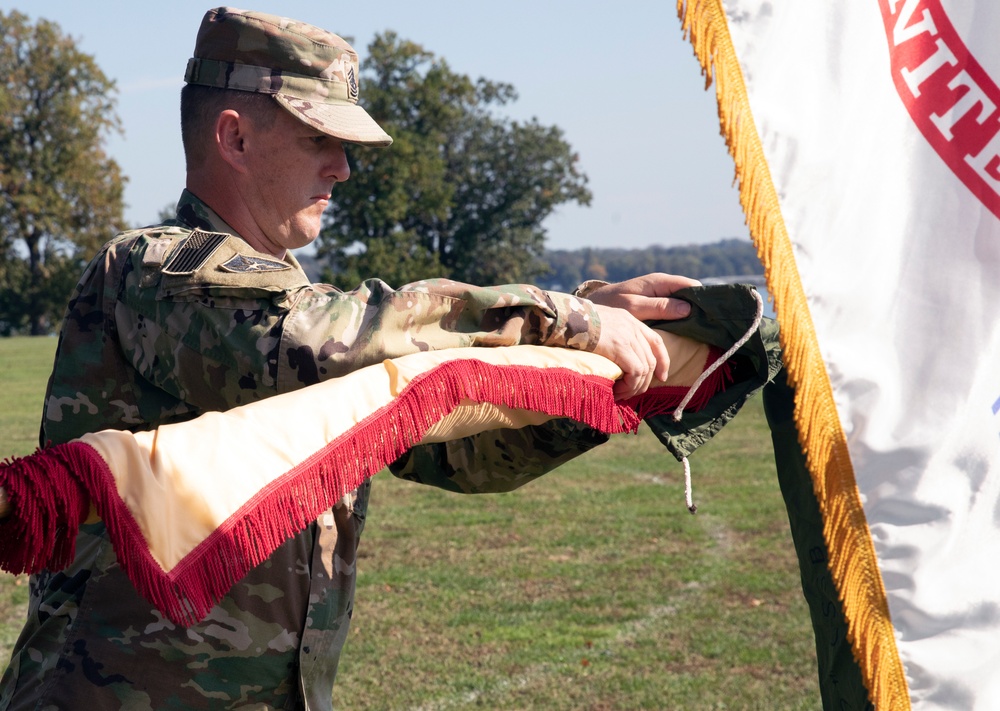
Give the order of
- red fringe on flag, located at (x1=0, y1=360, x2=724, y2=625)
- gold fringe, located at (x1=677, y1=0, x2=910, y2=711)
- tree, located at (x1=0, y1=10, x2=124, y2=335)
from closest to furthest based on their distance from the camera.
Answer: red fringe on flag, located at (x1=0, y1=360, x2=724, y2=625) < gold fringe, located at (x1=677, y1=0, x2=910, y2=711) < tree, located at (x1=0, y1=10, x2=124, y2=335)

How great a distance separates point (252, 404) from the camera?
1.88 m

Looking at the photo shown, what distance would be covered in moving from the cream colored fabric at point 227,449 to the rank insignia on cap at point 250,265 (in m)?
0.24

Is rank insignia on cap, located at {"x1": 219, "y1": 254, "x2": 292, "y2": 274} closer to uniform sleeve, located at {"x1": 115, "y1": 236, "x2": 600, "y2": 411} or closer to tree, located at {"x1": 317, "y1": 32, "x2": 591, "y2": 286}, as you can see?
uniform sleeve, located at {"x1": 115, "y1": 236, "x2": 600, "y2": 411}

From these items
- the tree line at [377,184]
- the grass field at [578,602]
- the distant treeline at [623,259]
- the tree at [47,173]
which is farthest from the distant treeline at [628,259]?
the grass field at [578,602]

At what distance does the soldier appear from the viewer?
6.45ft

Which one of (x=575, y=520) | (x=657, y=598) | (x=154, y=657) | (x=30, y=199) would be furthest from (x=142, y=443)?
(x=30, y=199)

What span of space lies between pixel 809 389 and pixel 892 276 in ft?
0.86

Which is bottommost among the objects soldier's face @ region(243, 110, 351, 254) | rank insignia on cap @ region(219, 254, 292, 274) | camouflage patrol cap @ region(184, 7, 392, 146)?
rank insignia on cap @ region(219, 254, 292, 274)

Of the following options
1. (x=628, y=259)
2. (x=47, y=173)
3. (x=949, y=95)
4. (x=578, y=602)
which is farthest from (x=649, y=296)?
(x=628, y=259)

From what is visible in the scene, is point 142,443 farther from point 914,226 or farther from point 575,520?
point 575,520

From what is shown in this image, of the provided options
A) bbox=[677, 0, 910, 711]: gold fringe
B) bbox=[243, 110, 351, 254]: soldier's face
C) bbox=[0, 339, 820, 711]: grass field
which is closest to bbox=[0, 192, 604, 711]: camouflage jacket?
bbox=[243, 110, 351, 254]: soldier's face

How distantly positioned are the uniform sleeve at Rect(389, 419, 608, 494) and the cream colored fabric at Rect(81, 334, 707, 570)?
1.76 feet

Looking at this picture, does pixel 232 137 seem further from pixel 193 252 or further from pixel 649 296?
pixel 649 296

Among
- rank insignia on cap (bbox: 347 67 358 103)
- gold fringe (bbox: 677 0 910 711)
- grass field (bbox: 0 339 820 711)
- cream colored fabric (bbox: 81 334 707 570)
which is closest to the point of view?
cream colored fabric (bbox: 81 334 707 570)
